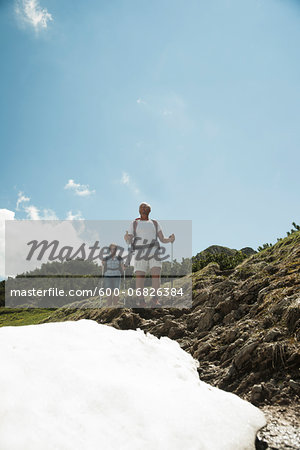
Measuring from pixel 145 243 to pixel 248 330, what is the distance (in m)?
3.61

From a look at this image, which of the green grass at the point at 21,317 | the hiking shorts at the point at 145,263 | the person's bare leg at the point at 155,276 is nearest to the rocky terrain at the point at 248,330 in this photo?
the person's bare leg at the point at 155,276

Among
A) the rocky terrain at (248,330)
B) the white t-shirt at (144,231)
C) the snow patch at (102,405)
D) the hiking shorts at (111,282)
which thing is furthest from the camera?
the hiking shorts at (111,282)

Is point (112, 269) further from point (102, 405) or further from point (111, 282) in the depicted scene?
point (102, 405)

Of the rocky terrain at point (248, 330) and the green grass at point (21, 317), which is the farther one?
the green grass at point (21, 317)

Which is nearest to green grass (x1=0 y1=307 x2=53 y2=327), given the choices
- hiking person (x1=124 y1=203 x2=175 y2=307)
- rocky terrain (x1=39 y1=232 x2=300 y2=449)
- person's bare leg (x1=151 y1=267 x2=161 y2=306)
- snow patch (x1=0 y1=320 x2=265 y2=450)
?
hiking person (x1=124 y1=203 x2=175 y2=307)

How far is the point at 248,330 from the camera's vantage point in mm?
3889

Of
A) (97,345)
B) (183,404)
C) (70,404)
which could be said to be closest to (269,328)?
(183,404)

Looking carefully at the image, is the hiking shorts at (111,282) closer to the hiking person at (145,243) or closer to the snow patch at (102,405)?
the hiking person at (145,243)

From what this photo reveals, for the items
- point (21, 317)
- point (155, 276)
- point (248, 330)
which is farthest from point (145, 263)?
point (21, 317)

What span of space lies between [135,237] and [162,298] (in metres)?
1.65

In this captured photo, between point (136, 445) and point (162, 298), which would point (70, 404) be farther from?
point (162, 298)

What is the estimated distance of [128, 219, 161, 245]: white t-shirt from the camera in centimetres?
711

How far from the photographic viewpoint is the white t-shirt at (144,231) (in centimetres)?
711

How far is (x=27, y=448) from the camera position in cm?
176
